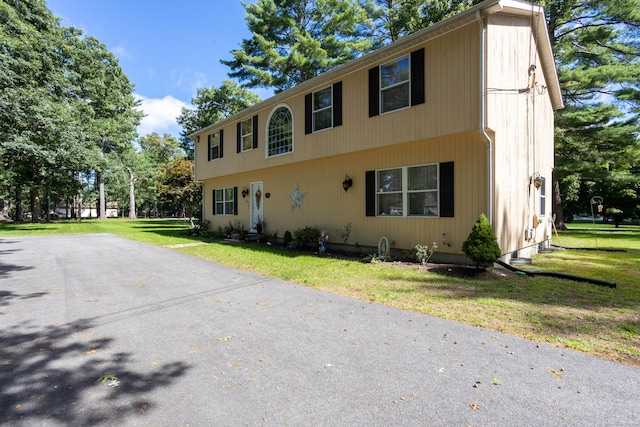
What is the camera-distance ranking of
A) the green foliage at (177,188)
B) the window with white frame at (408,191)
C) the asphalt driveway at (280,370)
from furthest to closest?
the green foliage at (177,188)
the window with white frame at (408,191)
the asphalt driveway at (280,370)

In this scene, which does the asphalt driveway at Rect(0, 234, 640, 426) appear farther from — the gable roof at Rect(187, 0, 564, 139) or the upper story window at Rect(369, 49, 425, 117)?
the gable roof at Rect(187, 0, 564, 139)

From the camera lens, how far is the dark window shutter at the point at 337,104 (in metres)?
9.72

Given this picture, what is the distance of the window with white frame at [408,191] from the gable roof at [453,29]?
2980mm

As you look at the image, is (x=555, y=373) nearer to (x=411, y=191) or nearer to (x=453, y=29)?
(x=411, y=191)

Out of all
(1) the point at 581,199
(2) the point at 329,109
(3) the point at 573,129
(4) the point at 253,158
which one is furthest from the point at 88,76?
(1) the point at 581,199

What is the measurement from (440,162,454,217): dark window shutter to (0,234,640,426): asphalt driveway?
4035 mm

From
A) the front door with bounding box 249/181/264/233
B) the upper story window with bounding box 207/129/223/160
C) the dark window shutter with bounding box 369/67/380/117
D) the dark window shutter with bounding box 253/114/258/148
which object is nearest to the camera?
the dark window shutter with bounding box 369/67/380/117

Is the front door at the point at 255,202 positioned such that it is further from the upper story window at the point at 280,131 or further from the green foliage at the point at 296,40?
the green foliage at the point at 296,40

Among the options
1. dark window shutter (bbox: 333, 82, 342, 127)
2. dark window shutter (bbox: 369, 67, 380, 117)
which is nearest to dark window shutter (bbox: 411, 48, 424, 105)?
dark window shutter (bbox: 369, 67, 380, 117)

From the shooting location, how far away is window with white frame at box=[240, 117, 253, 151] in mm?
13695

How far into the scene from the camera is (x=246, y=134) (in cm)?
1395

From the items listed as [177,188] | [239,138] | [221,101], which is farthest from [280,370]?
[221,101]

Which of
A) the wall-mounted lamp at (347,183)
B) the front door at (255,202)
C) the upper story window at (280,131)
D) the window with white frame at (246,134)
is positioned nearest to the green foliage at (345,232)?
the wall-mounted lamp at (347,183)

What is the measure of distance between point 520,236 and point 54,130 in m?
22.2
